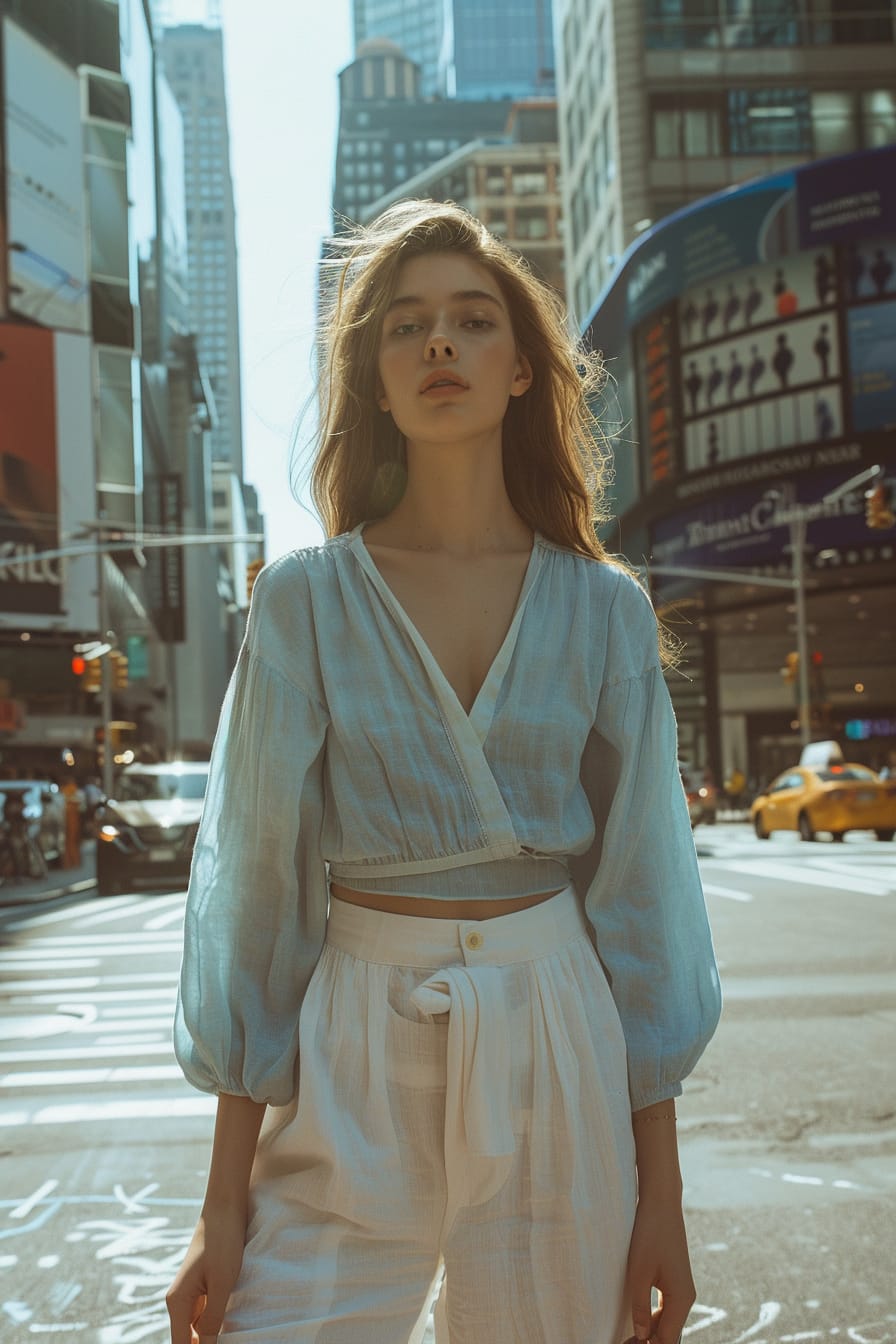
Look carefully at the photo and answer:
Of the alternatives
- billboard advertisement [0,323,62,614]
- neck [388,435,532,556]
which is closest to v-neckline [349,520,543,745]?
neck [388,435,532,556]

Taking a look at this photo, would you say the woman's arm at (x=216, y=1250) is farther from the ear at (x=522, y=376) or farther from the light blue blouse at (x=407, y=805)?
the ear at (x=522, y=376)

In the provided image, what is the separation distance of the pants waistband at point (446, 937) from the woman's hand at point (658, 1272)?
34cm

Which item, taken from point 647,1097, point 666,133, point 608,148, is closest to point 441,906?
point 647,1097

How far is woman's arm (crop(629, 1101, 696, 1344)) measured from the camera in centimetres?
187

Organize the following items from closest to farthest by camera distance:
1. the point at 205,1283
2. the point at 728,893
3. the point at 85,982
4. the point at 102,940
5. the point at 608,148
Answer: the point at 205,1283 < the point at 85,982 < the point at 102,940 < the point at 728,893 < the point at 608,148

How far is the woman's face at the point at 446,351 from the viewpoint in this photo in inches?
81.7

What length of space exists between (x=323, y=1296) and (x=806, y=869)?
16069mm

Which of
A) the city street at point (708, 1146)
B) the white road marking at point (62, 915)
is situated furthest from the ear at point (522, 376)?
the white road marking at point (62, 915)

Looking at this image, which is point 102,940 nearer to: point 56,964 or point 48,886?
point 56,964

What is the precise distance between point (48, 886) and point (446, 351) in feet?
63.1

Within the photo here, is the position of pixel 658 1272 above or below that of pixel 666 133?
below

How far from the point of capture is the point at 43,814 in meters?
24.0

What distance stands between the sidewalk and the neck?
16365 millimetres

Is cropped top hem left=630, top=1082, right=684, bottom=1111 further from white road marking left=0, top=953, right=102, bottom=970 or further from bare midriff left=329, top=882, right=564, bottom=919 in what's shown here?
white road marking left=0, top=953, right=102, bottom=970
